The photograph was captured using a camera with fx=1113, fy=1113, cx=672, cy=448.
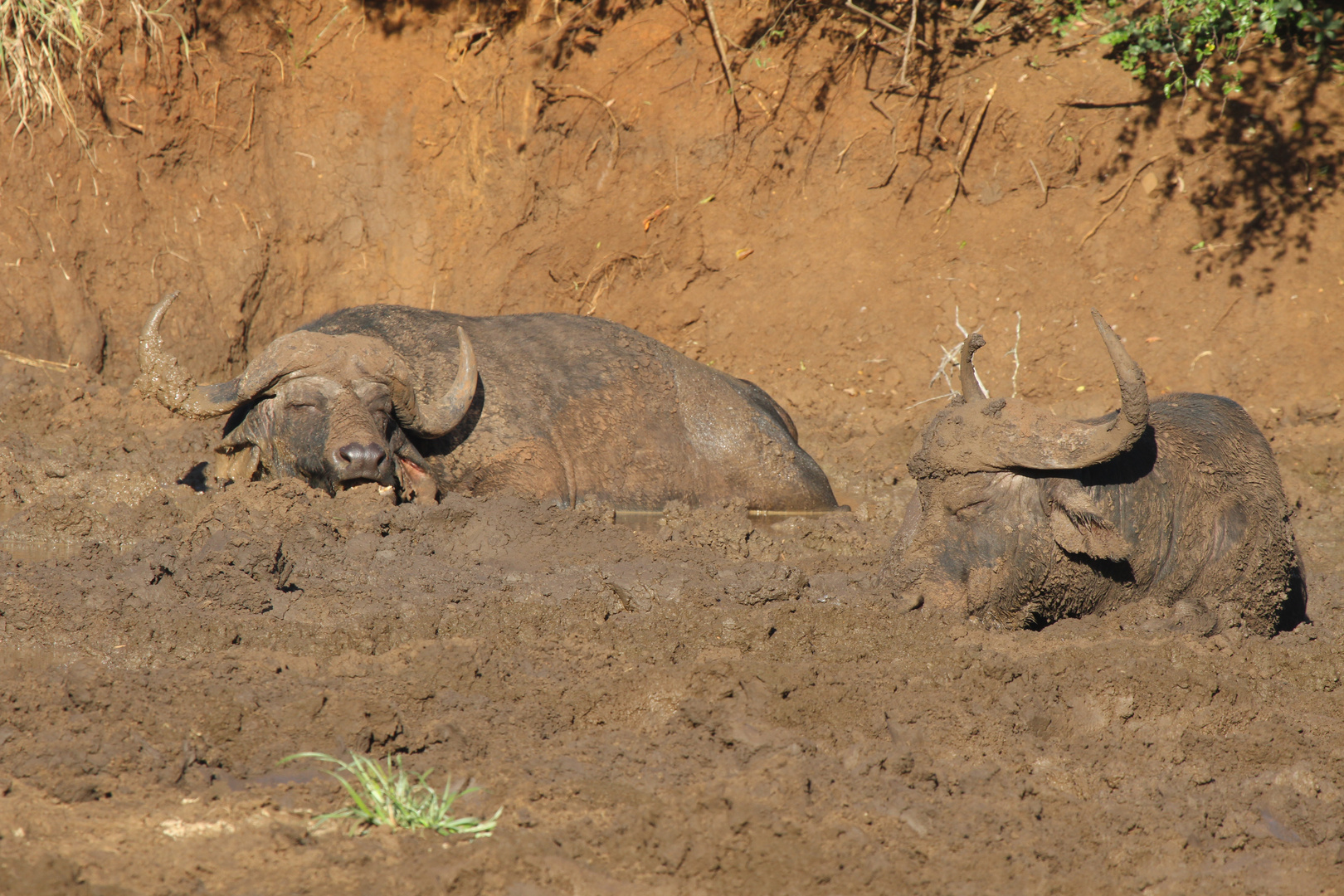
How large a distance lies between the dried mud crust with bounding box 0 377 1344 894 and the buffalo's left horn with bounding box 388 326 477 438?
3.18ft

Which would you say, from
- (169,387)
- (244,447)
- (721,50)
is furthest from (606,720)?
(721,50)

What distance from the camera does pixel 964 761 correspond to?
3.37 m

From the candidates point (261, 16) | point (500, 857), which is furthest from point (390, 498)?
point (261, 16)

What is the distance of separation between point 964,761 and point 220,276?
23.5ft

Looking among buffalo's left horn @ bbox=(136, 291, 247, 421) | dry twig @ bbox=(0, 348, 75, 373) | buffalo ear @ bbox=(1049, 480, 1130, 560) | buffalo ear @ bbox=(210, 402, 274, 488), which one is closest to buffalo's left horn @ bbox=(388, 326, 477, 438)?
buffalo ear @ bbox=(210, 402, 274, 488)

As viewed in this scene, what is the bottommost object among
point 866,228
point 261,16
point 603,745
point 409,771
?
point 866,228

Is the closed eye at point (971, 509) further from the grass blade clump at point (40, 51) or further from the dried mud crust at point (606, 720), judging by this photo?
the grass blade clump at point (40, 51)

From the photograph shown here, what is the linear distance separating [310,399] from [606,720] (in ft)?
11.0

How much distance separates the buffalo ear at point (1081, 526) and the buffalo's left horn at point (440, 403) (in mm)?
3317

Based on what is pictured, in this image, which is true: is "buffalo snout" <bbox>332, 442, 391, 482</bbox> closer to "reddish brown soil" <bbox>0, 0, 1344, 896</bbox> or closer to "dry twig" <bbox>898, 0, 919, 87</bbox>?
"reddish brown soil" <bbox>0, 0, 1344, 896</bbox>

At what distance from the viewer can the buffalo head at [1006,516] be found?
4.27 metres

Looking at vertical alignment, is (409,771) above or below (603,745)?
above

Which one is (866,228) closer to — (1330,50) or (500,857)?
(1330,50)

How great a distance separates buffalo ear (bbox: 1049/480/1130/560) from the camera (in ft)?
14.0
